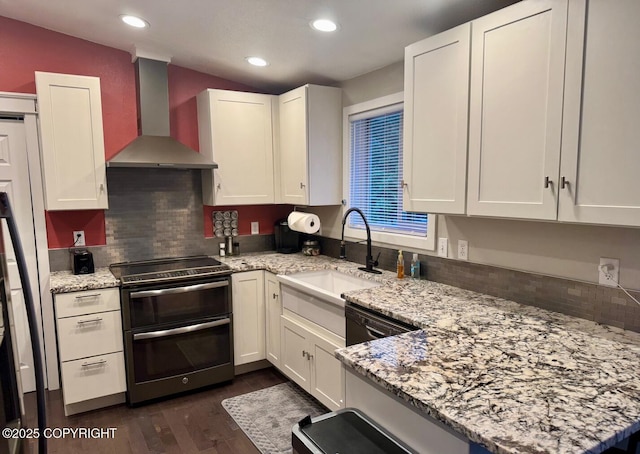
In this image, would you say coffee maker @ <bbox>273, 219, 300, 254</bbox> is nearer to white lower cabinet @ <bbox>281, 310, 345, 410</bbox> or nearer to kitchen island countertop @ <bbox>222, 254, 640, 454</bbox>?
white lower cabinet @ <bbox>281, 310, 345, 410</bbox>

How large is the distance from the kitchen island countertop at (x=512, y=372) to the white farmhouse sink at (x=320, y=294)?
396mm

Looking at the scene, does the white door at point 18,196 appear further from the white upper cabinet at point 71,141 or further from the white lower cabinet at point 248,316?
the white lower cabinet at point 248,316

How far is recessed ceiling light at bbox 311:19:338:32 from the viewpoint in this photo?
7.63 ft

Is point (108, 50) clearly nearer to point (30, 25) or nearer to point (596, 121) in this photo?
point (30, 25)

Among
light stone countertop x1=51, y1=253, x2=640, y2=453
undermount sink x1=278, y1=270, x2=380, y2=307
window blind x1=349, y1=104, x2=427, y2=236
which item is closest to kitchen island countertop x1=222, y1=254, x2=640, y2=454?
light stone countertop x1=51, y1=253, x2=640, y2=453

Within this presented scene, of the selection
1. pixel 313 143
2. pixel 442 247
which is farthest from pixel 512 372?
pixel 313 143

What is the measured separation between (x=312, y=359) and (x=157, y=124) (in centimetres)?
213

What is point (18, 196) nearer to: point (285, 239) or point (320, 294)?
point (285, 239)

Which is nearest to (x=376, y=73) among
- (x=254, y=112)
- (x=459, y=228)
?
(x=254, y=112)

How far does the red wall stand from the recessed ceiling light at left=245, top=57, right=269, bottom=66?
1.96 feet

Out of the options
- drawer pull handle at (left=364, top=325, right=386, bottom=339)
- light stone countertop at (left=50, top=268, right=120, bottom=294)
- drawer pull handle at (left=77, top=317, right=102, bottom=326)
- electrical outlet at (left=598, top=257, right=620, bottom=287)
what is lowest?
drawer pull handle at (left=77, top=317, right=102, bottom=326)

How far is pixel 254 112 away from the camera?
3.43 m

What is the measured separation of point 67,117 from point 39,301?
4.59ft

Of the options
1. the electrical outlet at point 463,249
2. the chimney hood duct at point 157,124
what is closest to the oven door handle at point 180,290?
the chimney hood duct at point 157,124
